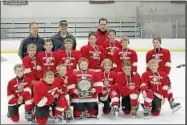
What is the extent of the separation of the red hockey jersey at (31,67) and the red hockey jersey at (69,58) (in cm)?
28

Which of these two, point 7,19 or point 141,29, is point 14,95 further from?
point 7,19

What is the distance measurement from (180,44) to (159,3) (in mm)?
2159

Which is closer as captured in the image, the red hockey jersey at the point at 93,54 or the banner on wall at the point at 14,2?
the red hockey jersey at the point at 93,54

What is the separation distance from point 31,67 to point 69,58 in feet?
1.47

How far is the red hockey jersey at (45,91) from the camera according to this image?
414 centimetres

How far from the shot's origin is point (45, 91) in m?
4.16

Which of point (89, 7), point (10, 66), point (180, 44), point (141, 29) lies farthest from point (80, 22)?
point (10, 66)

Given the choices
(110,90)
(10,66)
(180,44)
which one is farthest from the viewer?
(180,44)

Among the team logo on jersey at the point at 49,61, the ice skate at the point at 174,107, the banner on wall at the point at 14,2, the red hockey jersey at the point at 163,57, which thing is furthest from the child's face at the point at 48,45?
the banner on wall at the point at 14,2

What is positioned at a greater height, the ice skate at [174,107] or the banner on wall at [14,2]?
the banner on wall at [14,2]

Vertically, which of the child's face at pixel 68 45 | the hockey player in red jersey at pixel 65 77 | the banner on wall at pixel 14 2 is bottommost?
the hockey player in red jersey at pixel 65 77

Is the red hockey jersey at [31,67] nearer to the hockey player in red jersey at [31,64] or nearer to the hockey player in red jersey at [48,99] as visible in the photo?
the hockey player in red jersey at [31,64]

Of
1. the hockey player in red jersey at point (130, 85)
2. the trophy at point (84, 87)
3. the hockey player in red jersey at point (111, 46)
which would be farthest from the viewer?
the hockey player in red jersey at point (111, 46)

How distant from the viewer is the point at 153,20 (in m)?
12.1
